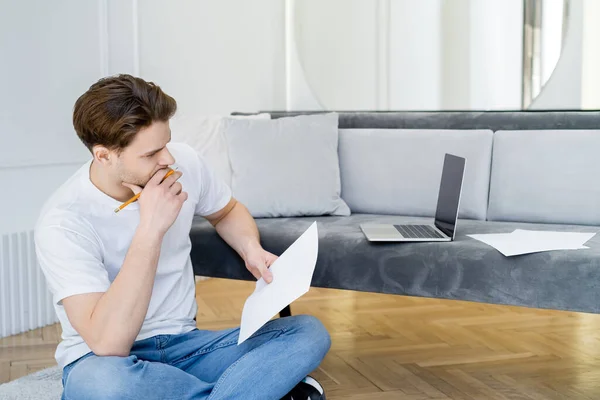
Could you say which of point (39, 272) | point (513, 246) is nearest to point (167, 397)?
point (513, 246)

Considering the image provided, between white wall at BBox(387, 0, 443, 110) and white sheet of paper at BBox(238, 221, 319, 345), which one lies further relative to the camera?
white wall at BBox(387, 0, 443, 110)

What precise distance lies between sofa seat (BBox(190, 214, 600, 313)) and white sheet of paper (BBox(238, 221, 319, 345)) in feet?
1.72

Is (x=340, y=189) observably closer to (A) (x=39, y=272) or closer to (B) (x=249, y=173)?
(B) (x=249, y=173)

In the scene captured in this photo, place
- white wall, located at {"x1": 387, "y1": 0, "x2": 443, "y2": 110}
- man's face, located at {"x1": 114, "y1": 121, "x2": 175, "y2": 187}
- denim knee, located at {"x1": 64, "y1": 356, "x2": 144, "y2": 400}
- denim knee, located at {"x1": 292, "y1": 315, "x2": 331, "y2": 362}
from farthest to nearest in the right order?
1. white wall, located at {"x1": 387, "y1": 0, "x2": 443, "y2": 110}
2. denim knee, located at {"x1": 292, "y1": 315, "x2": 331, "y2": 362}
3. man's face, located at {"x1": 114, "y1": 121, "x2": 175, "y2": 187}
4. denim knee, located at {"x1": 64, "y1": 356, "x2": 144, "y2": 400}

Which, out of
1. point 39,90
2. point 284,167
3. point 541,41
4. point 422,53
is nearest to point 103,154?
point 284,167

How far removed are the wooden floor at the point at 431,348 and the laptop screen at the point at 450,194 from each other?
0.49 meters

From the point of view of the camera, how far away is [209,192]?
89.4 inches

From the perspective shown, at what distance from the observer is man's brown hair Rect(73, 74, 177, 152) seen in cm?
179

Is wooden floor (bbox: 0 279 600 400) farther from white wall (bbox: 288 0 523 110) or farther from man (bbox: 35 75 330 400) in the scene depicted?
white wall (bbox: 288 0 523 110)

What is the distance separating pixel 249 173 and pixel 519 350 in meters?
1.20

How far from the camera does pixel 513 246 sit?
7.65 ft

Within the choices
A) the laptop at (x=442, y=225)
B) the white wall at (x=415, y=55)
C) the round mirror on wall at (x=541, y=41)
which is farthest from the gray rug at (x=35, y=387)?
the round mirror on wall at (x=541, y=41)

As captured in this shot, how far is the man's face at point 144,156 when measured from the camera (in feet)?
5.97

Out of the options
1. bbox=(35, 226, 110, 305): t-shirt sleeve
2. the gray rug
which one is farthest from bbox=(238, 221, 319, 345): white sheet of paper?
the gray rug
